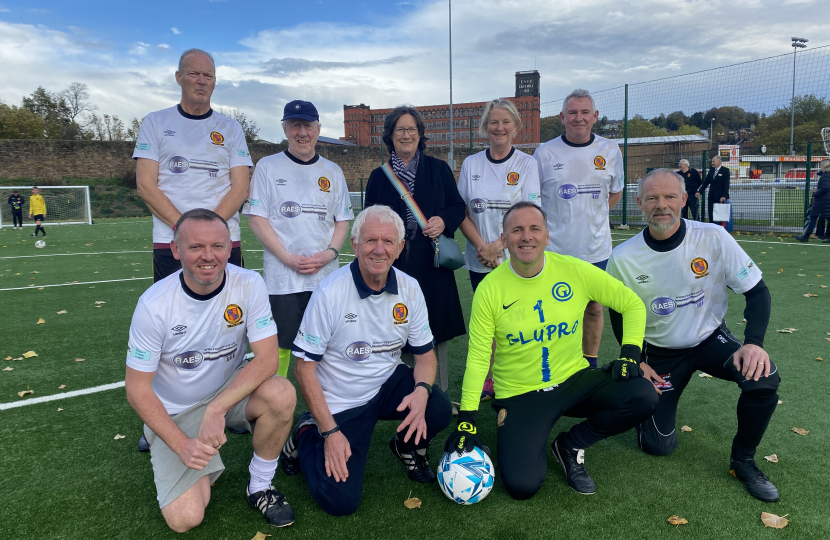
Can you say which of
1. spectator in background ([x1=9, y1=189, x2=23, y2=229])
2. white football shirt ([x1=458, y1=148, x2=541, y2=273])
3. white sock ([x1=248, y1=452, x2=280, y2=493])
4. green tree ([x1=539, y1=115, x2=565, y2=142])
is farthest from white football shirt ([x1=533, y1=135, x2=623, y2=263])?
spectator in background ([x1=9, y1=189, x2=23, y2=229])

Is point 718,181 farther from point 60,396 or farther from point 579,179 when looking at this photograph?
point 60,396

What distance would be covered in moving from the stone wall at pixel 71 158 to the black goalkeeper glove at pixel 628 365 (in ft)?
105

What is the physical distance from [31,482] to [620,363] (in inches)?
133

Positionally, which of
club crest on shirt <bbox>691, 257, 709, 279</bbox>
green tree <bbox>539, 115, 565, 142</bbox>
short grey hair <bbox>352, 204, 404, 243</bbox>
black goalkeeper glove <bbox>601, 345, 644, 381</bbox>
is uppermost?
green tree <bbox>539, 115, 565, 142</bbox>

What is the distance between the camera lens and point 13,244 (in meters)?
16.2

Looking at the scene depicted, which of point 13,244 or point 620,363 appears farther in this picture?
point 13,244

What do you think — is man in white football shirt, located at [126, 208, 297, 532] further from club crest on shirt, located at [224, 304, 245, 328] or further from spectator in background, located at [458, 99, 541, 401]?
spectator in background, located at [458, 99, 541, 401]

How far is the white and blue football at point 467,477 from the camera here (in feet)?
8.96

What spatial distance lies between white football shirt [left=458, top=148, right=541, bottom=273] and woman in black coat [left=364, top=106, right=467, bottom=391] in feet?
0.85

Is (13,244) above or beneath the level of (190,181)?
beneath

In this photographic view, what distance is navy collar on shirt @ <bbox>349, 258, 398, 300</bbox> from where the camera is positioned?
2.93 meters

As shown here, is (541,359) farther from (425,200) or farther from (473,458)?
(425,200)

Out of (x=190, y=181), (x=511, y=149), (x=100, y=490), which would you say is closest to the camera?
(x=100, y=490)

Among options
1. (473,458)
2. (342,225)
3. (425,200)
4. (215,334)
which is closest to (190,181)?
(342,225)
